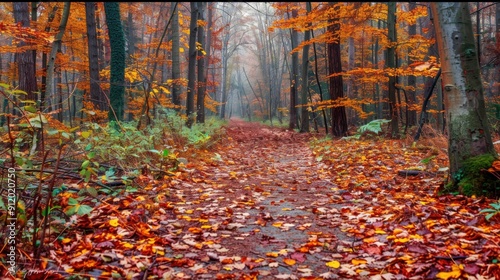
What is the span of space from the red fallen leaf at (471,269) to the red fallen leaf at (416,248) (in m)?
0.30

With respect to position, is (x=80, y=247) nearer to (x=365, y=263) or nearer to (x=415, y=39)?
(x=365, y=263)

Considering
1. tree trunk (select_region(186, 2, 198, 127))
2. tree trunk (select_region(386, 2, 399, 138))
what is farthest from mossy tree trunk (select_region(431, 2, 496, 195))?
tree trunk (select_region(186, 2, 198, 127))

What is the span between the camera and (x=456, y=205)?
3.39m

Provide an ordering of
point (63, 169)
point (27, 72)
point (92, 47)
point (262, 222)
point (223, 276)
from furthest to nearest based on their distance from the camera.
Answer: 1. point (27, 72)
2. point (92, 47)
3. point (63, 169)
4. point (262, 222)
5. point (223, 276)

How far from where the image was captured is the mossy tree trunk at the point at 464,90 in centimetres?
356

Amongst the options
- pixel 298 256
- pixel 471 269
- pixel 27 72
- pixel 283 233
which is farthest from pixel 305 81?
pixel 471 269

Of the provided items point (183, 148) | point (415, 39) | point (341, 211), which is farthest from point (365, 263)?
point (415, 39)

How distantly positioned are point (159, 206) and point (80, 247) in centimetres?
118

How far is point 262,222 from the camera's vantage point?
3521mm

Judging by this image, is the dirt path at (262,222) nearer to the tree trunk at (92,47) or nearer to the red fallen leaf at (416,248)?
the red fallen leaf at (416,248)

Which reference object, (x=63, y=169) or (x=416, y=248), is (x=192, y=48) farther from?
(x=416, y=248)

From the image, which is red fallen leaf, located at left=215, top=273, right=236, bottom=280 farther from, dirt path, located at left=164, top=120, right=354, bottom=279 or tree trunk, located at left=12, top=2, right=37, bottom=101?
tree trunk, located at left=12, top=2, right=37, bottom=101

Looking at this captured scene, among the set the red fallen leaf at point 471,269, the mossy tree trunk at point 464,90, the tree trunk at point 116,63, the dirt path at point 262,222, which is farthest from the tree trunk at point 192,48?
the red fallen leaf at point 471,269

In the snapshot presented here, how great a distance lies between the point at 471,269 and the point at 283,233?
156cm
